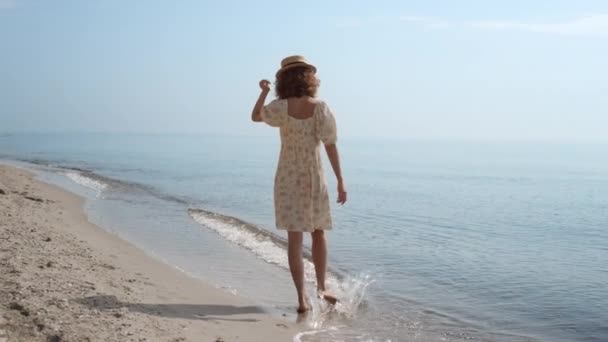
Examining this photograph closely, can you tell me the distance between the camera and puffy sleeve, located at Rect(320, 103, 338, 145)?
15.7 feet

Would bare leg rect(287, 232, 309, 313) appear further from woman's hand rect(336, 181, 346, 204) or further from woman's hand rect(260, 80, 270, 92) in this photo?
woman's hand rect(260, 80, 270, 92)

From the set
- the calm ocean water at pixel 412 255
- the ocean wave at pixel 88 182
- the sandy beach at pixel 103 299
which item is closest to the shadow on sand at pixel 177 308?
the sandy beach at pixel 103 299

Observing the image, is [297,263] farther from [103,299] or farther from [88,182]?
[88,182]

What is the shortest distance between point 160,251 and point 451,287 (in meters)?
3.45

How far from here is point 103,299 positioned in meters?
4.36

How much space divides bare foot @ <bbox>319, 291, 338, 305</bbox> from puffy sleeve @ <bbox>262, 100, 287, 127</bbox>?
1.43 meters

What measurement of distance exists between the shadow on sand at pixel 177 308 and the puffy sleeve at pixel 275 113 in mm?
1491

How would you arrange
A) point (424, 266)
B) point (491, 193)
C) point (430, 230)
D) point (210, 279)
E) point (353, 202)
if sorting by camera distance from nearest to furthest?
point (210, 279) → point (424, 266) → point (430, 230) → point (353, 202) → point (491, 193)

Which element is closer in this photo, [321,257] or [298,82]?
[298,82]

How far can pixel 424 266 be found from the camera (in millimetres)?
7574

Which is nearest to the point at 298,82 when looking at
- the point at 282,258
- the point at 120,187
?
the point at 282,258

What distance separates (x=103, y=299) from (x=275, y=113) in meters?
1.84

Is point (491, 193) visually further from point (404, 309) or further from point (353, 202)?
point (404, 309)

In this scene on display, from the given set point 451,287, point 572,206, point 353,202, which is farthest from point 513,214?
point 451,287
